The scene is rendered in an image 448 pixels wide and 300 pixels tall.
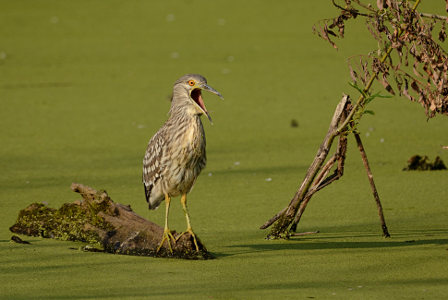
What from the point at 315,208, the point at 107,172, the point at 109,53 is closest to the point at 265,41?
the point at 109,53

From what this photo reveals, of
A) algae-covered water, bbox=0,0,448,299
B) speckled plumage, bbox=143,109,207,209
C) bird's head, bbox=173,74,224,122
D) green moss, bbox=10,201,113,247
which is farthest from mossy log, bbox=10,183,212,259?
bird's head, bbox=173,74,224,122

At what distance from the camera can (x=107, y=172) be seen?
6.47 meters

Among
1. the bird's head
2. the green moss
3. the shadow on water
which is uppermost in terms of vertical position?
the bird's head

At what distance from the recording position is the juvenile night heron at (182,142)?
4.53m

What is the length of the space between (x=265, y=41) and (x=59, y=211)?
6691 mm

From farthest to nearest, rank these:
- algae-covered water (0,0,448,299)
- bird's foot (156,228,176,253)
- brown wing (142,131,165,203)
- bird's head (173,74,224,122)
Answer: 1. brown wing (142,131,165,203)
2. bird's head (173,74,224,122)
3. bird's foot (156,228,176,253)
4. algae-covered water (0,0,448,299)

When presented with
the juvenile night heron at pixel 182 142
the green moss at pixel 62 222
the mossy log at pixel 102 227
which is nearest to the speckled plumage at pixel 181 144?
the juvenile night heron at pixel 182 142

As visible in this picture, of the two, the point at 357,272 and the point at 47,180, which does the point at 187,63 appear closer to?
the point at 47,180

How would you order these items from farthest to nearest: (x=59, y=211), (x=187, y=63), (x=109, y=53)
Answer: (x=109, y=53) → (x=187, y=63) → (x=59, y=211)

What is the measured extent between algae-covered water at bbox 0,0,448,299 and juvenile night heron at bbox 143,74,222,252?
14.8 inches

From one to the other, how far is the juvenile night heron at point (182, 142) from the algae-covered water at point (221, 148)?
0.38 metres

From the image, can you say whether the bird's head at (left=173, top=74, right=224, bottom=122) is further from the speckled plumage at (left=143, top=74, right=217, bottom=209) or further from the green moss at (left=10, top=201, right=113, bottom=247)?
→ the green moss at (left=10, top=201, right=113, bottom=247)

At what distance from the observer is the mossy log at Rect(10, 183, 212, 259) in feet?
14.5

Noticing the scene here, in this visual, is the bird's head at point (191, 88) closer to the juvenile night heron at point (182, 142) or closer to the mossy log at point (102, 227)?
the juvenile night heron at point (182, 142)
